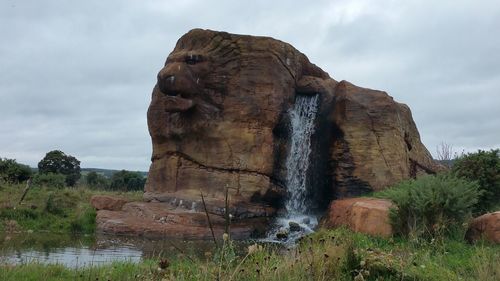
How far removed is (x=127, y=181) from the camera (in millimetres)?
55219

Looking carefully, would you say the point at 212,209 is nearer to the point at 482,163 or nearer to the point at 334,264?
the point at 482,163

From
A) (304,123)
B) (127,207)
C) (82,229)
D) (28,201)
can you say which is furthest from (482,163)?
(28,201)

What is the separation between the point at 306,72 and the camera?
964 inches

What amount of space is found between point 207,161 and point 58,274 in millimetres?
13548

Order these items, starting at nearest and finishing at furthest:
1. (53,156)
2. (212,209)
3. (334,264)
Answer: (334,264) → (212,209) → (53,156)

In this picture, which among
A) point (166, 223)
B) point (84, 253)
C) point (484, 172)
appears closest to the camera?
point (84, 253)

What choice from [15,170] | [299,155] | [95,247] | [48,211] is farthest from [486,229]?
[15,170]

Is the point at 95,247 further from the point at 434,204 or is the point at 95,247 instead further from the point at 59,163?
the point at 59,163

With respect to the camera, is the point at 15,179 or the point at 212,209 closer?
the point at 212,209

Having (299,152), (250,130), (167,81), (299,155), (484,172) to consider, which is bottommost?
(484,172)

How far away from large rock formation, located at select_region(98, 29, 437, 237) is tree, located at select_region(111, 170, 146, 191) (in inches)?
1225

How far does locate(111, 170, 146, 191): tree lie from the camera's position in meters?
52.9

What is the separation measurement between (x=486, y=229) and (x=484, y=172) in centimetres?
461

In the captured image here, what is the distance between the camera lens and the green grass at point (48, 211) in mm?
21062
